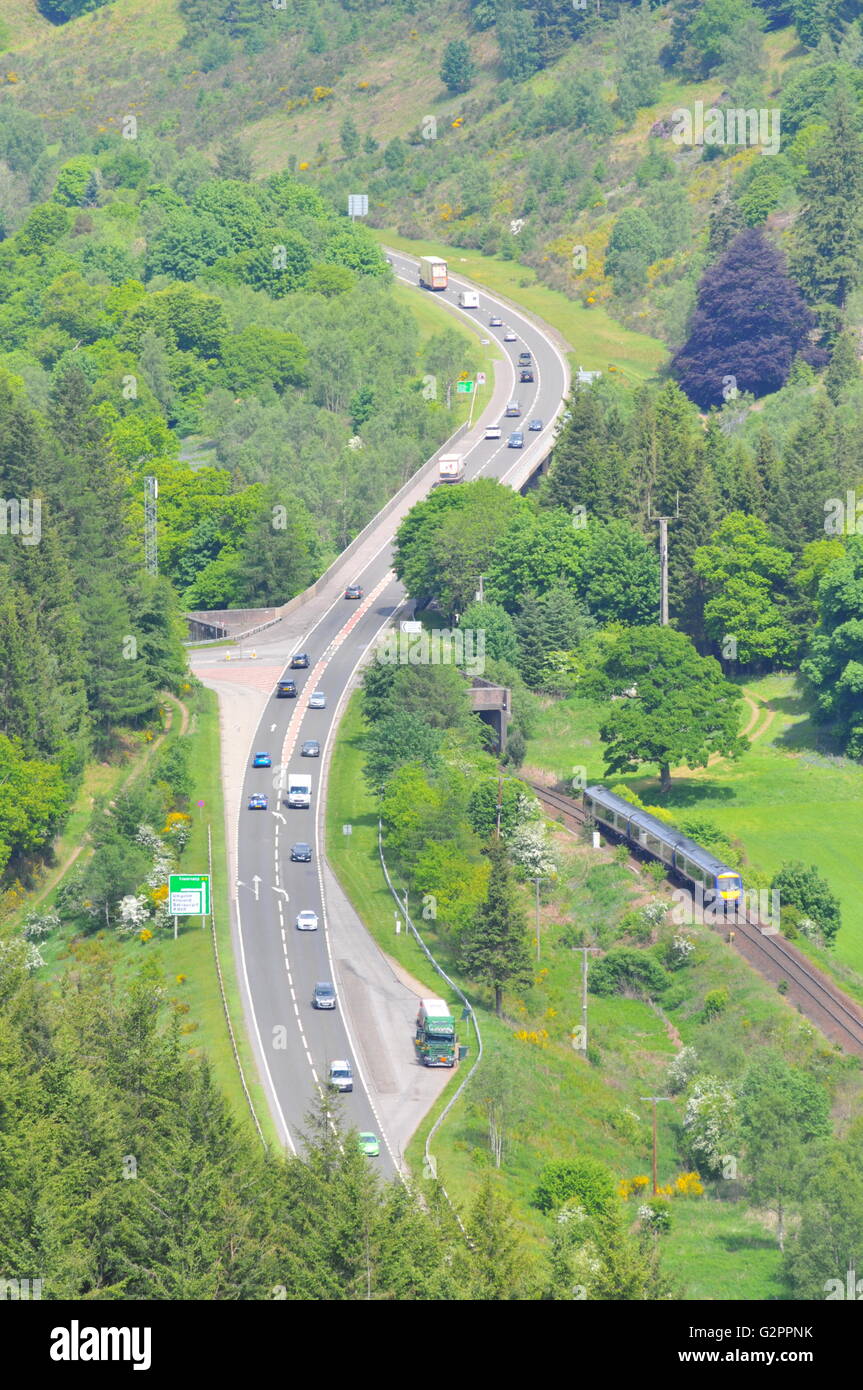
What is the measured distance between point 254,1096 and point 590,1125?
15970mm

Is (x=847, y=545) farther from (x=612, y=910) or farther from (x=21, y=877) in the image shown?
(x=21, y=877)

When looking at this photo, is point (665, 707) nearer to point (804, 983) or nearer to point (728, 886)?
point (728, 886)

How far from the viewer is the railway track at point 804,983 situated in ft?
369

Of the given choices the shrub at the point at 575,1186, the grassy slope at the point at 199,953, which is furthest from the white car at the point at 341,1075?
the shrub at the point at 575,1186

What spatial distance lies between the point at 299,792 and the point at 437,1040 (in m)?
40.6

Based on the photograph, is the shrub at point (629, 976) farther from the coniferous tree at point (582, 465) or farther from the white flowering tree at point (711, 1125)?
the coniferous tree at point (582, 465)

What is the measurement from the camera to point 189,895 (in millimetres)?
123938

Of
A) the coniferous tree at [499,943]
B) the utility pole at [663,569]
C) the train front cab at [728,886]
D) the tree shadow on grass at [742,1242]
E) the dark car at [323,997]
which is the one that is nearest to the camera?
the tree shadow on grass at [742,1242]

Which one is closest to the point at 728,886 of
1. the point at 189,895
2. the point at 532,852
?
the point at 532,852

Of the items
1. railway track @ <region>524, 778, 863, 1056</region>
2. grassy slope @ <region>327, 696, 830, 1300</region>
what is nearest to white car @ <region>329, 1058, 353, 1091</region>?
grassy slope @ <region>327, 696, 830, 1300</region>

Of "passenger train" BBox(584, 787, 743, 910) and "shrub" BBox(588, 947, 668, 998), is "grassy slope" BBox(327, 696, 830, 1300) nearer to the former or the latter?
"shrub" BBox(588, 947, 668, 998)

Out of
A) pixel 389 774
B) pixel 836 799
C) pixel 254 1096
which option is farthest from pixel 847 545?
pixel 254 1096

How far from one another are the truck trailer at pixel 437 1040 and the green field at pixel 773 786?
92.0 ft

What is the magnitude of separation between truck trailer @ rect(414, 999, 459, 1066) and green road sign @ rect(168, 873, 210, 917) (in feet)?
66.9
